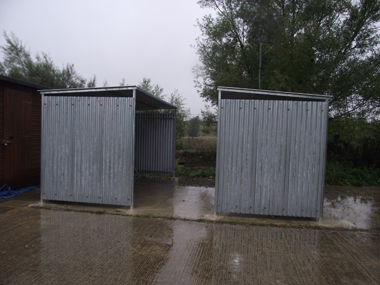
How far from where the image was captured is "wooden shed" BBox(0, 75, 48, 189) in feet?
20.7

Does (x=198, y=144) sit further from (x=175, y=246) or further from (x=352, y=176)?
(x=175, y=246)

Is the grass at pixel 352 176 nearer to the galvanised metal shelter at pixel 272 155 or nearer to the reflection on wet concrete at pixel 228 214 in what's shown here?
the reflection on wet concrete at pixel 228 214

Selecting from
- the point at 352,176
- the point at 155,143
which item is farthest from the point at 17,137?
the point at 352,176

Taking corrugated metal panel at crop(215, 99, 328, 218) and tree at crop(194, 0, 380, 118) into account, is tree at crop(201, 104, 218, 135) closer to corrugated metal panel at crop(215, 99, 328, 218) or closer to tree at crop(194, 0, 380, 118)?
tree at crop(194, 0, 380, 118)

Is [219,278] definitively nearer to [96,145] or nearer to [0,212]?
[96,145]

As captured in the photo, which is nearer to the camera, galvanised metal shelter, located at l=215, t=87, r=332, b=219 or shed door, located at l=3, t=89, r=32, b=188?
galvanised metal shelter, located at l=215, t=87, r=332, b=219

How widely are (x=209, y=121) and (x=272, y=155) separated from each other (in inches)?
282

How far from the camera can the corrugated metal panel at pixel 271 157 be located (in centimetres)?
474

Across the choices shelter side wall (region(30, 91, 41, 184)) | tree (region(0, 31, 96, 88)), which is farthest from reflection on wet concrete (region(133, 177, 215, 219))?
tree (region(0, 31, 96, 88))

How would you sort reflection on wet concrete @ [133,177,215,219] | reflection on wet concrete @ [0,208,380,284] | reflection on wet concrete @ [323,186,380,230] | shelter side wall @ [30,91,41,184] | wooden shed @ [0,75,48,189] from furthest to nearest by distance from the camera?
shelter side wall @ [30,91,41,184] < wooden shed @ [0,75,48,189] < reflection on wet concrete @ [133,177,215,219] < reflection on wet concrete @ [323,186,380,230] < reflection on wet concrete @ [0,208,380,284]

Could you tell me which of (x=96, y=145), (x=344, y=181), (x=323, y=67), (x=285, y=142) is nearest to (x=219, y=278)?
(x=285, y=142)

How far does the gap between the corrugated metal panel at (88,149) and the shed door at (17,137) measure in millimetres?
1702

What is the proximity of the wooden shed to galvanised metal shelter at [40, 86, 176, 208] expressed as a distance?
165 centimetres

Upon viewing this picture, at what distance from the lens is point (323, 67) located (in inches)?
340
